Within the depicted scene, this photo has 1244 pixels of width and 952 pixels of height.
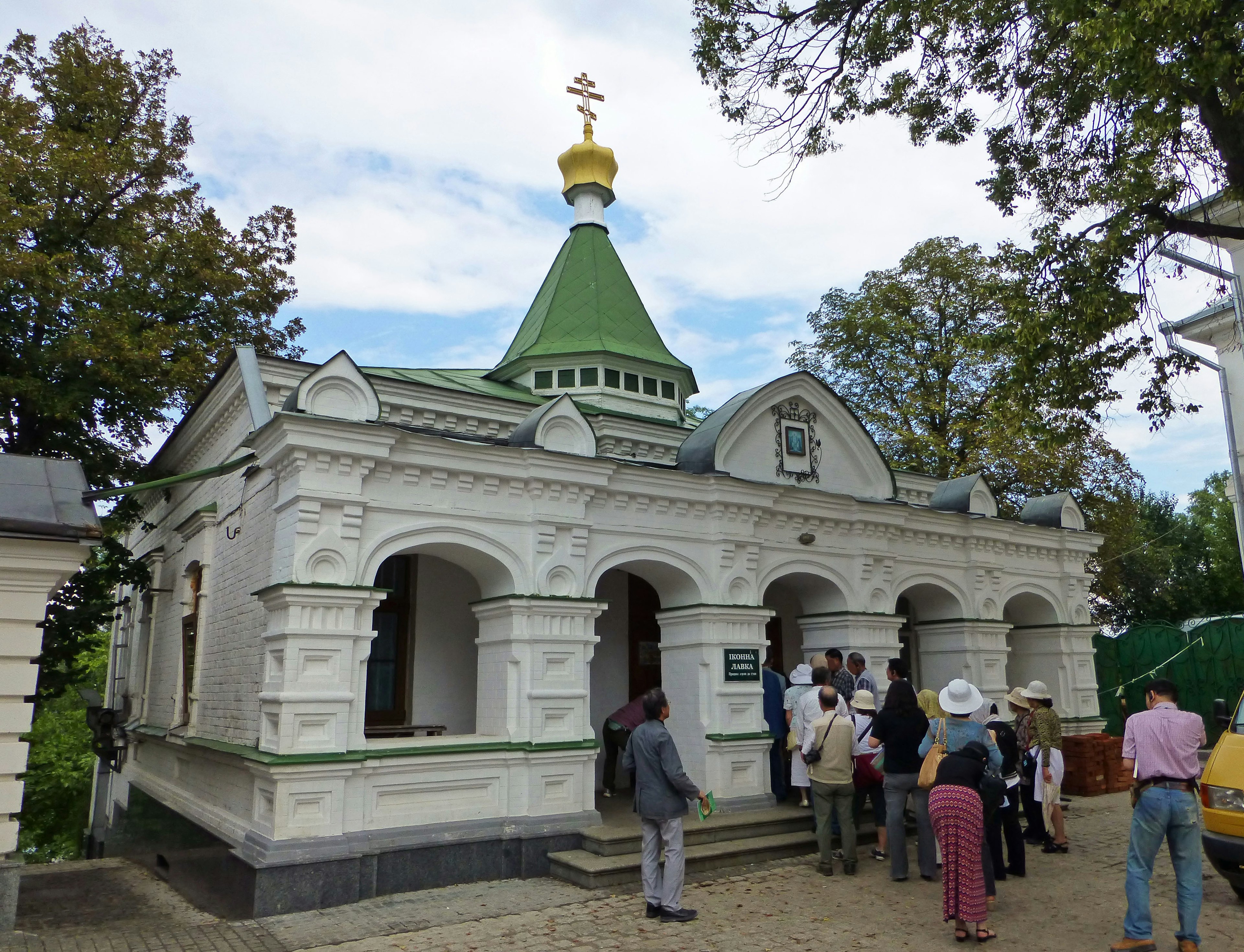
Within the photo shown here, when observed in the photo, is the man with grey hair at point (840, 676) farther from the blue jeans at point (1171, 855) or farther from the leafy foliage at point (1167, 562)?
the leafy foliage at point (1167, 562)

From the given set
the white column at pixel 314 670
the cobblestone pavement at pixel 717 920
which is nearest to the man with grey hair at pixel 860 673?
the cobblestone pavement at pixel 717 920

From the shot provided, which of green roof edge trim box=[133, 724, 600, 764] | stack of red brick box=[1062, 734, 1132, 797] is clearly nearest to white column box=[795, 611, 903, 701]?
stack of red brick box=[1062, 734, 1132, 797]

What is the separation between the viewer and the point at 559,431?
9.37 metres

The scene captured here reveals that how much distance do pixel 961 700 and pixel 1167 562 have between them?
25407 mm

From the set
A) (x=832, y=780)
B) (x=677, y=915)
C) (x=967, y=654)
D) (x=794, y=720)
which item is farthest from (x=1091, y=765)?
(x=677, y=915)

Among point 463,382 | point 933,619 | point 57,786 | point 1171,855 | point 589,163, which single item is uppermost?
point 589,163

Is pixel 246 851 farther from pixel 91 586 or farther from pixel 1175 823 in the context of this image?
pixel 91 586

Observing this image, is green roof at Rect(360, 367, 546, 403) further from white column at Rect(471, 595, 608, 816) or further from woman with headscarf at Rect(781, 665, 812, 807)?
woman with headscarf at Rect(781, 665, 812, 807)

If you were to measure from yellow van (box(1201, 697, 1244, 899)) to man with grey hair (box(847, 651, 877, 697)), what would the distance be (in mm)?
3029

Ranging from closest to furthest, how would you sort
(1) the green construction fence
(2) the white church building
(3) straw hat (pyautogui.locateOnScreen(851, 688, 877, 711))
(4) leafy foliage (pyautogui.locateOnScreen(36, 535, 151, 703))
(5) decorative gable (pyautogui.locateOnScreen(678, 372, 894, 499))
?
(2) the white church building → (3) straw hat (pyautogui.locateOnScreen(851, 688, 877, 711)) → (5) decorative gable (pyautogui.locateOnScreen(678, 372, 894, 499)) → (4) leafy foliage (pyautogui.locateOnScreen(36, 535, 151, 703)) → (1) the green construction fence

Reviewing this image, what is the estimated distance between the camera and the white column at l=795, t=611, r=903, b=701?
1125 cm

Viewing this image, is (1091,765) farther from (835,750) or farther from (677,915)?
(677,915)

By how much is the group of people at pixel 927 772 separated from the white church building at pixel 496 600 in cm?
100

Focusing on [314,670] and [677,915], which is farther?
[314,670]
